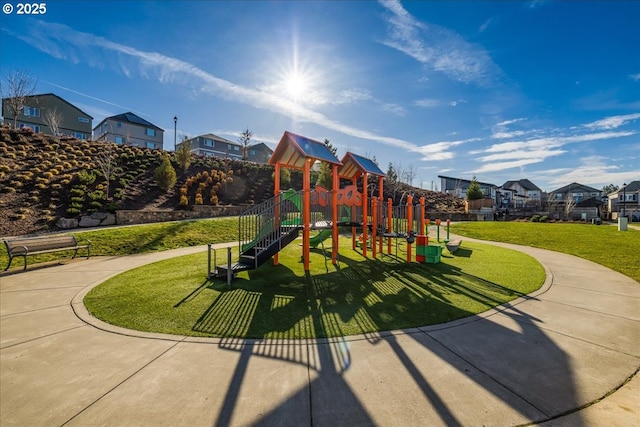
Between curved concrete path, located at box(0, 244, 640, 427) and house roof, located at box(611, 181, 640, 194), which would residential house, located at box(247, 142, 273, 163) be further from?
house roof, located at box(611, 181, 640, 194)

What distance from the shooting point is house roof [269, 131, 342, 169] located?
915 centimetres

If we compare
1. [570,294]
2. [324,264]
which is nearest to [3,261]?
[324,264]

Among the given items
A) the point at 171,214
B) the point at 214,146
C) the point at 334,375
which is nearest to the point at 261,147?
the point at 214,146

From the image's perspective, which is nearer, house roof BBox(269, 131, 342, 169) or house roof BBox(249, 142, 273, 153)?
house roof BBox(269, 131, 342, 169)

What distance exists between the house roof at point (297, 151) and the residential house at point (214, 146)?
143 ft

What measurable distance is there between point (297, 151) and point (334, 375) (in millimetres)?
7315

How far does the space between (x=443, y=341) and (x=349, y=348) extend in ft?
5.05

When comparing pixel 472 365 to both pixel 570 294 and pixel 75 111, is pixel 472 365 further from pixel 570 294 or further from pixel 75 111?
pixel 75 111

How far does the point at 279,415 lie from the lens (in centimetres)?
267

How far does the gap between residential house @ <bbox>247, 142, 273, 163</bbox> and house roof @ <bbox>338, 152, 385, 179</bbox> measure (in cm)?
5312

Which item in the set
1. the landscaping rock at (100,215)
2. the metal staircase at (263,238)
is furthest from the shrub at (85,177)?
the metal staircase at (263,238)

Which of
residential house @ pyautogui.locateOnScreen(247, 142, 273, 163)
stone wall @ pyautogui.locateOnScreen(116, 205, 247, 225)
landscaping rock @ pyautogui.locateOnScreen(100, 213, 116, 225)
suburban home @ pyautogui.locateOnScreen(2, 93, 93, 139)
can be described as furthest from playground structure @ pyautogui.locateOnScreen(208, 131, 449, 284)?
residential house @ pyautogui.locateOnScreen(247, 142, 273, 163)

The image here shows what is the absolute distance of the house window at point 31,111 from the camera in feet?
115

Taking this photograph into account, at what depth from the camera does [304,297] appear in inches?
252
